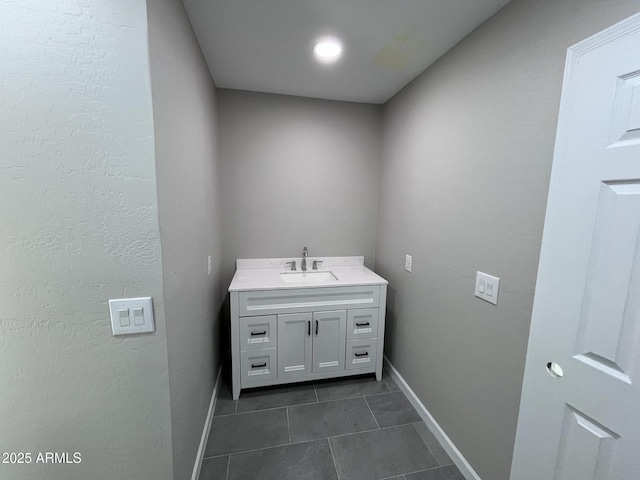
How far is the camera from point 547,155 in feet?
3.27

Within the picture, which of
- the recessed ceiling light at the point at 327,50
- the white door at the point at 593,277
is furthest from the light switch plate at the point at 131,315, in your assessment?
the recessed ceiling light at the point at 327,50

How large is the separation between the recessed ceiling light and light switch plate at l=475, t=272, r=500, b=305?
154 cm

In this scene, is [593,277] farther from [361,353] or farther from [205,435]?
[205,435]

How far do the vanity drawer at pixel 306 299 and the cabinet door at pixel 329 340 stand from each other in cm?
7

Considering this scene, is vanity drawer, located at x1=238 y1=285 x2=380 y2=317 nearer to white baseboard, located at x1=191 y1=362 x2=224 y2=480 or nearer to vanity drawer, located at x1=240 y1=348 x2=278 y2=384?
vanity drawer, located at x1=240 y1=348 x2=278 y2=384

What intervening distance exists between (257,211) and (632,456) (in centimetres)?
234

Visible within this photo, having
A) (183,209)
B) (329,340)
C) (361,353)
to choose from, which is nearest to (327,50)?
(183,209)

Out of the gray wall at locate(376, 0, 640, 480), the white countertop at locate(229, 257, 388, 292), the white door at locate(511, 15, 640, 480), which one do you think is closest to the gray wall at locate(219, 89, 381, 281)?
the white countertop at locate(229, 257, 388, 292)

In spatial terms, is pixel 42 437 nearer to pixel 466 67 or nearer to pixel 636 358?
pixel 636 358

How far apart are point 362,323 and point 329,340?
30 centimetres

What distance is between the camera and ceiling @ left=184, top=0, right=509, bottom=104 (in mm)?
1210

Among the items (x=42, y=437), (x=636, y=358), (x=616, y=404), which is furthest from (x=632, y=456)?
(x=42, y=437)

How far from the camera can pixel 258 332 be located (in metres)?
1.90

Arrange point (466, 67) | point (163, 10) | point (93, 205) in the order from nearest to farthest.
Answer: point (93, 205), point (163, 10), point (466, 67)
